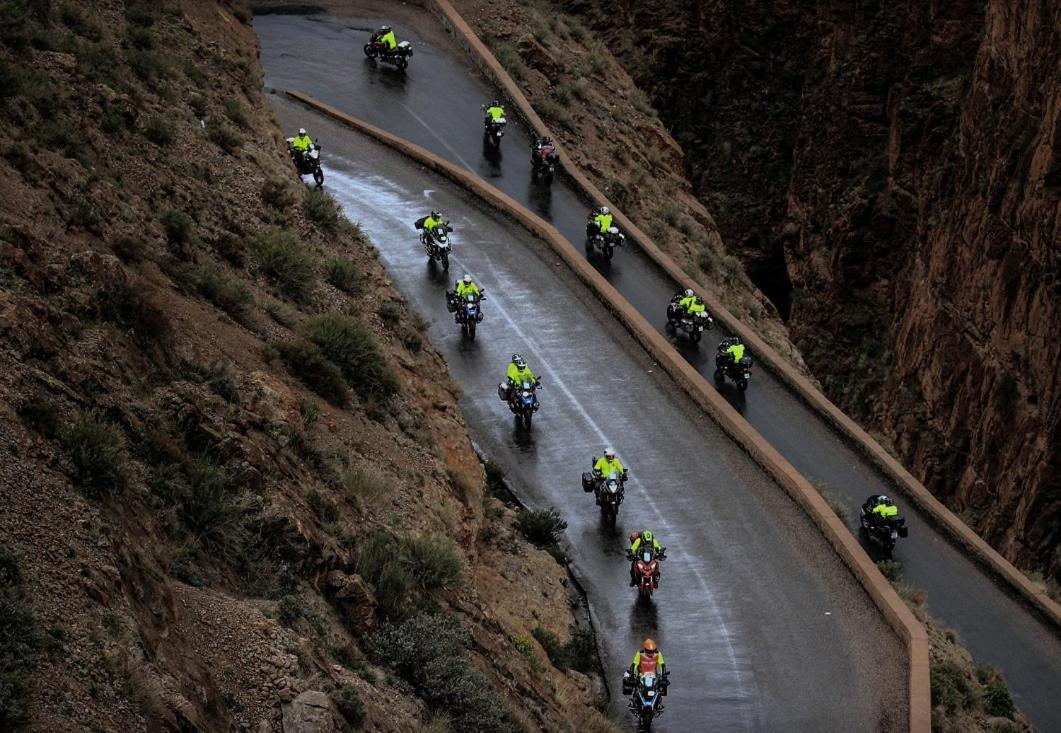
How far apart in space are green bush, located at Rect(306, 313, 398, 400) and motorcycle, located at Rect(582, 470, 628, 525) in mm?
6278

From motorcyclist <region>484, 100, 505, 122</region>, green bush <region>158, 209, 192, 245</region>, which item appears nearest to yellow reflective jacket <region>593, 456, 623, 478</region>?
green bush <region>158, 209, 192, 245</region>

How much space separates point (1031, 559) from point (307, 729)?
29952mm

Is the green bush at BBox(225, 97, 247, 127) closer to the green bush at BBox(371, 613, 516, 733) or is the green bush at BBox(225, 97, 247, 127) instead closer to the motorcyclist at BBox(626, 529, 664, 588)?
the motorcyclist at BBox(626, 529, 664, 588)

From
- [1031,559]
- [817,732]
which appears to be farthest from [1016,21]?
[817,732]

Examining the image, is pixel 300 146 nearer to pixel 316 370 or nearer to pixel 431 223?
pixel 431 223

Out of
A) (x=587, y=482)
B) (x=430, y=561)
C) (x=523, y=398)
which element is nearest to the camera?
(x=430, y=561)

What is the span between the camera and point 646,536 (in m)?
25.7

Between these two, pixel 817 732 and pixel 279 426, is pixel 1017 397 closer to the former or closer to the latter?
pixel 817 732

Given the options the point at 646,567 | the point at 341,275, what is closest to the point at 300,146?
the point at 341,275

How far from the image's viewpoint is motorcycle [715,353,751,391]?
115 feet

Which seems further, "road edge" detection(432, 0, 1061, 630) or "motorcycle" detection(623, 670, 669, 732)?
"road edge" detection(432, 0, 1061, 630)

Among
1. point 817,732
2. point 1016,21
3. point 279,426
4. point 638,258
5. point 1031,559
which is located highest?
point 1016,21

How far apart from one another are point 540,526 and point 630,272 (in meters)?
16.0

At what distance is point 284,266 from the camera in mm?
23688
